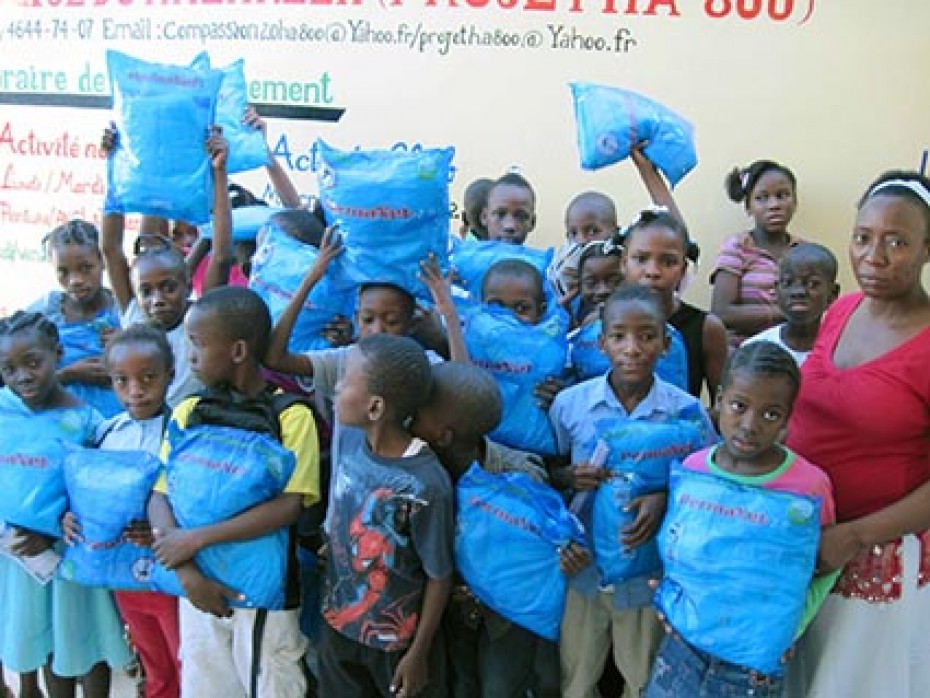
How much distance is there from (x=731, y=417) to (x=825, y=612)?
519 mm

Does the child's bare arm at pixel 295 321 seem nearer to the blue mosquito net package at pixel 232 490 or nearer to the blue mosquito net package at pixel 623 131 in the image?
the blue mosquito net package at pixel 232 490

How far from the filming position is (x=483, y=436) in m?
2.30

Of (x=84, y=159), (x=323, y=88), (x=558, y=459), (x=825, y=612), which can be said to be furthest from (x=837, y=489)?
(x=84, y=159)

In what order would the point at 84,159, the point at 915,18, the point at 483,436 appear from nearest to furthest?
the point at 483,436
the point at 915,18
the point at 84,159

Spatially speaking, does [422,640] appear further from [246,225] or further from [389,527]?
[246,225]

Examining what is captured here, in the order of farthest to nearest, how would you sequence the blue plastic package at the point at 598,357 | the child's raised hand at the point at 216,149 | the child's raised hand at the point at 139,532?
the child's raised hand at the point at 216,149, the blue plastic package at the point at 598,357, the child's raised hand at the point at 139,532

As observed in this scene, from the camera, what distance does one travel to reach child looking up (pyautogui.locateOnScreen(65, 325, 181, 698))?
2324mm

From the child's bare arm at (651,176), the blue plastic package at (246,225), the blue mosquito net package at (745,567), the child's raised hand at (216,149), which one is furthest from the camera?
the blue plastic package at (246,225)

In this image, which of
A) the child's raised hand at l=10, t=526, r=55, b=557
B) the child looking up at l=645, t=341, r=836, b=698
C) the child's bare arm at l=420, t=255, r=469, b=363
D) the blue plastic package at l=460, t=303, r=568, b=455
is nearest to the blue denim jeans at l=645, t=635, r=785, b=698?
the child looking up at l=645, t=341, r=836, b=698

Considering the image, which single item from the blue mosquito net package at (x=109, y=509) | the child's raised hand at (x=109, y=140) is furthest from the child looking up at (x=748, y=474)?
the child's raised hand at (x=109, y=140)

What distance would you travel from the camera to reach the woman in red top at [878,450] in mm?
1844

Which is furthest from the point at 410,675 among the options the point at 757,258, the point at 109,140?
the point at 757,258

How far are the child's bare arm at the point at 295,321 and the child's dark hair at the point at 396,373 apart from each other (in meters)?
0.34

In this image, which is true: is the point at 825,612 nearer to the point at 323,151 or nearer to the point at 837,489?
the point at 837,489
